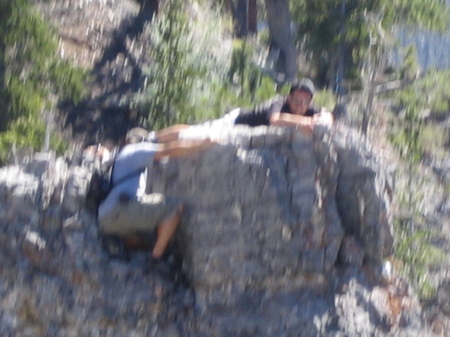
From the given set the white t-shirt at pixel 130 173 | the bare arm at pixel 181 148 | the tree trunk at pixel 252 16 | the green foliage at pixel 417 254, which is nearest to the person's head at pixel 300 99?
the bare arm at pixel 181 148

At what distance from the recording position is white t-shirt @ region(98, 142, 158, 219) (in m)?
7.71

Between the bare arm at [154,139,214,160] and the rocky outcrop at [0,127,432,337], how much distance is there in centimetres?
6

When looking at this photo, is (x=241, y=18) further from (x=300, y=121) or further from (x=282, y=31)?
(x=300, y=121)

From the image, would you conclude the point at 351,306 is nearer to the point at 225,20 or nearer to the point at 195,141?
the point at 195,141

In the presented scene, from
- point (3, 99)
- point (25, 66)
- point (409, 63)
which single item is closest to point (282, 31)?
point (409, 63)

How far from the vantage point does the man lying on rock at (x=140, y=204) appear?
7.68m

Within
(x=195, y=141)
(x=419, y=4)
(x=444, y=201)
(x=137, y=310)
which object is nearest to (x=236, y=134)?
(x=195, y=141)

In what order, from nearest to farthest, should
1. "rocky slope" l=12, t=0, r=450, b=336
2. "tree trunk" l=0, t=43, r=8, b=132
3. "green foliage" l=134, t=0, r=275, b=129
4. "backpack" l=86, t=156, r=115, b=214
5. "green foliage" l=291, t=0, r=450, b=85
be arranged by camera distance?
"rocky slope" l=12, t=0, r=450, b=336 → "backpack" l=86, t=156, r=115, b=214 → "tree trunk" l=0, t=43, r=8, b=132 → "green foliage" l=134, t=0, r=275, b=129 → "green foliage" l=291, t=0, r=450, b=85

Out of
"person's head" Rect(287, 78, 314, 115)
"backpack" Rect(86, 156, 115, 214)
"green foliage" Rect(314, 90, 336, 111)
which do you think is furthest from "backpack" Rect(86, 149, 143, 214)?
"green foliage" Rect(314, 90, 336, 111)

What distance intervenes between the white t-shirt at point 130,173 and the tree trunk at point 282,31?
9761mm

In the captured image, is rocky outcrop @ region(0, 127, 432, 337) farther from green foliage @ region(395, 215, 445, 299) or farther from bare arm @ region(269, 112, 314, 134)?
green foliage @ region(395, 215, 445, 299)

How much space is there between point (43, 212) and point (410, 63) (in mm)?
11789

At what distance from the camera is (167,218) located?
25.4 feet

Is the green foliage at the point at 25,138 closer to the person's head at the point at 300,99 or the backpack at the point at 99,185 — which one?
the backpack at the point at 99,185
